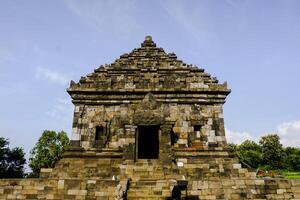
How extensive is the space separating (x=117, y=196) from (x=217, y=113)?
25.7 ft

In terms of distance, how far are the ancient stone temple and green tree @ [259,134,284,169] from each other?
49732 mm

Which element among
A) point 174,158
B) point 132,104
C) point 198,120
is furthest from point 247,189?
point 132,104

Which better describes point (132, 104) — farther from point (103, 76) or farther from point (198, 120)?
point (198, 120)

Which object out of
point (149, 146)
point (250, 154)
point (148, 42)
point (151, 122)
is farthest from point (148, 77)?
point (250, 154)

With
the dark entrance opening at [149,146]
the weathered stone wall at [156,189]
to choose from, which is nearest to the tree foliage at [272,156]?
the dark entrance opening at [149,146]

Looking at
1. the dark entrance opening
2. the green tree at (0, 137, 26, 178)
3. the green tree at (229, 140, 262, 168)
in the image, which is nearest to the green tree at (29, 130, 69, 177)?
the green tree at (0, 137, 26, 178)

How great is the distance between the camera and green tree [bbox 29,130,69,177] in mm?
41281

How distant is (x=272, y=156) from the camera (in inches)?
2354

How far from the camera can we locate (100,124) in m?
15.5

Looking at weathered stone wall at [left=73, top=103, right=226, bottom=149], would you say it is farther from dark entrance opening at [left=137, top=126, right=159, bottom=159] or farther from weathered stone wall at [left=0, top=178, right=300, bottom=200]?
weathered stone wall at [left=0, top=178, right=300, bottom=200]

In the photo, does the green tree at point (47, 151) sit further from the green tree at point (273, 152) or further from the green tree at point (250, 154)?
the green tree at point (273, 152)

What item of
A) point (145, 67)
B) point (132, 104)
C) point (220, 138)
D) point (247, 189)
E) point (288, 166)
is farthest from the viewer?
point (288, 166)

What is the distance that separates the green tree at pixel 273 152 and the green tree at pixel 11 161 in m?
48.1

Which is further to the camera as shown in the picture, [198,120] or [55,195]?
[198,120]
